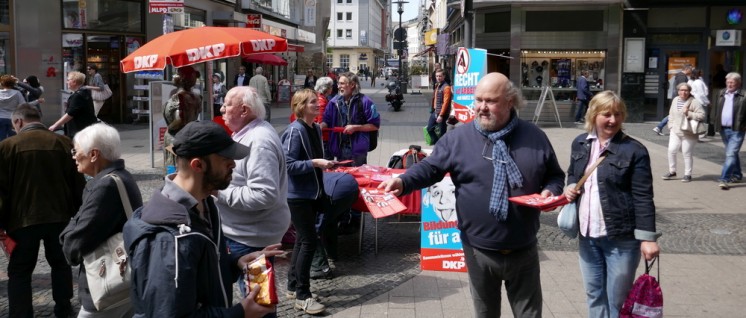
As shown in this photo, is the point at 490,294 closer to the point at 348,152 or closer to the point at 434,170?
the point at 434,170

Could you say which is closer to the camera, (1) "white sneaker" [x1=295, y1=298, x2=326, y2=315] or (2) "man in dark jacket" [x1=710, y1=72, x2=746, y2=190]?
(1) "white sneaker" [x1=295, y1=298, x2=326, y2=315]

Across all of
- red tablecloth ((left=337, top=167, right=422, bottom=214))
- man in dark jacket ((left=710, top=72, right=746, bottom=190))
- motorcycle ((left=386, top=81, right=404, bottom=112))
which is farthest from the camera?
motorcycle ((left=386, top=81, right=404, bottom=112))

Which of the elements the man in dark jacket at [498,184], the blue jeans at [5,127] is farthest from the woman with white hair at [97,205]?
the blue jeans at [5,127]

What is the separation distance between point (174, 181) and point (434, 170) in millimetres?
1770

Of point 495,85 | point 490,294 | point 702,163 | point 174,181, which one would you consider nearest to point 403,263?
point 490,294

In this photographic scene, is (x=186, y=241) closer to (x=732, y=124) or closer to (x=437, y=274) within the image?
(x=437, y=274)

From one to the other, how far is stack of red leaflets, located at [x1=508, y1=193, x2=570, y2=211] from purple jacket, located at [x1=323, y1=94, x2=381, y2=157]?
489 centimetres

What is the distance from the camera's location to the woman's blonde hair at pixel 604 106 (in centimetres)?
433

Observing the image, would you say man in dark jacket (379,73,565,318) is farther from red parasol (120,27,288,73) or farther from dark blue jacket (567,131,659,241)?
red parasol (120,27,288,73)

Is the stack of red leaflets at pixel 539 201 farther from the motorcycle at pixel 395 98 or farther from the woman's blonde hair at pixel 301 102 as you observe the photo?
the motorcycle at pixel 395 98

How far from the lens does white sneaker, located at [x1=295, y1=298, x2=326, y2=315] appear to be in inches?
219

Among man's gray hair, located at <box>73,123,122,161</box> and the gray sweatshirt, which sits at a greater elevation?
man's gray hair, located at <box>73,123,122,161</box>

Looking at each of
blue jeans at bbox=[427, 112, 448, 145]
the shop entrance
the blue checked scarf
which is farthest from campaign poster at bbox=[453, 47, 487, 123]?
the shop entrance

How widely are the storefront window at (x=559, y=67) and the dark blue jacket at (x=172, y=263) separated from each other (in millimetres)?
21295
